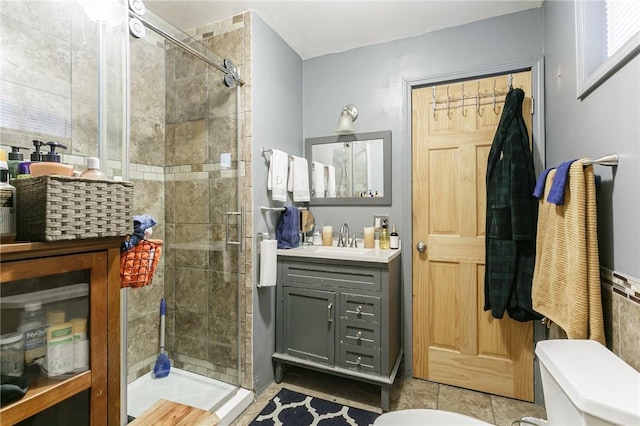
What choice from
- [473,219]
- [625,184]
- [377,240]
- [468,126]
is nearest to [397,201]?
[377,240]

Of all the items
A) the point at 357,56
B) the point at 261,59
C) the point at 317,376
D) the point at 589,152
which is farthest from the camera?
the point at 357,56

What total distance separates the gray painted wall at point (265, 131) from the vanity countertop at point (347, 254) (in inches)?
9.3

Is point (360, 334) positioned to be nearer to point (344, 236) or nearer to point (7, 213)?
point (344, 236)

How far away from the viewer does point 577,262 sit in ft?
3.79

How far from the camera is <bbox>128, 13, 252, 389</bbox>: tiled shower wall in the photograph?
6.40 feet

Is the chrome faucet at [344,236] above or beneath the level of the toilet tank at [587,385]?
above

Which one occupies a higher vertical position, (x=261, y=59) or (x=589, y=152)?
(x=261, y=59)

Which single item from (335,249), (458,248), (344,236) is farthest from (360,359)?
(458,248)

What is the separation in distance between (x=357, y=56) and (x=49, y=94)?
1952mm

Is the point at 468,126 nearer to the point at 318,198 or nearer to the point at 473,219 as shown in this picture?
A: the point at 473,219

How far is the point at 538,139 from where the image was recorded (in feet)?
6.22

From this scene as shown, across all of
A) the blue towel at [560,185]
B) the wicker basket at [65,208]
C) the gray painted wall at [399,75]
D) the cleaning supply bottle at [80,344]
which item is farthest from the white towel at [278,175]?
the blue towel at [560,185]

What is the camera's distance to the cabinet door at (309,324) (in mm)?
1952

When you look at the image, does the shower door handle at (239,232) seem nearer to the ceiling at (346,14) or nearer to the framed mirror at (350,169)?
the framed mirror at (350,169)
